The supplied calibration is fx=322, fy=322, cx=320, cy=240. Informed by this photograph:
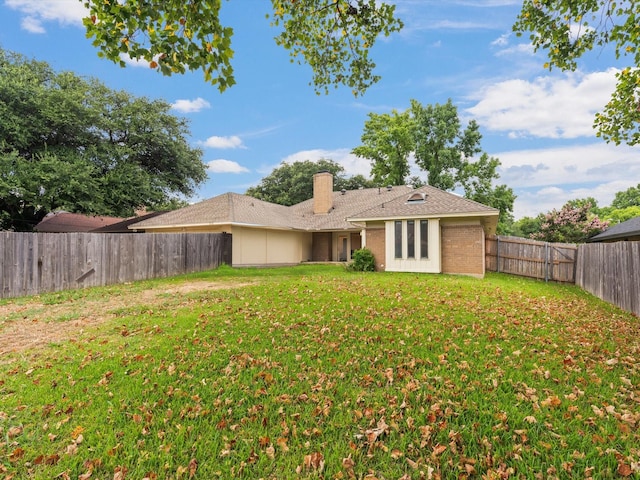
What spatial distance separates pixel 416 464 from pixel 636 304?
794cm

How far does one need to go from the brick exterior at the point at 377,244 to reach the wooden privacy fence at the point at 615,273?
772 cm

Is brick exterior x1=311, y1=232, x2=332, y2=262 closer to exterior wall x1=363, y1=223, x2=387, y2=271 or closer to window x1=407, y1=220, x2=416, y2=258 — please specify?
exterior wall x1=363, y1=223, x2=387, y2=271

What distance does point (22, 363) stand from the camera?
14.3 ft

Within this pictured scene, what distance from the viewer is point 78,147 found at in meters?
21.1

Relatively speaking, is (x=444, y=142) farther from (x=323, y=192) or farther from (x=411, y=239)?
(x=411, y=239)

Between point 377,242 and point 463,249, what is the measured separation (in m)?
3.91

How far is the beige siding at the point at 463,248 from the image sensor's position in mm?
13953

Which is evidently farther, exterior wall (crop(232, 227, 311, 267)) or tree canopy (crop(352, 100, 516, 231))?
tree canopy (crop(352, 100, 516, 231))

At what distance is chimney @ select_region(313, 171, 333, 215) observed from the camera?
23.7 m

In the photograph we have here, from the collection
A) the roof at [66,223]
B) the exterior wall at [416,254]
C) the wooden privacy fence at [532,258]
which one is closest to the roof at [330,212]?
the exterior wall at [416,254]

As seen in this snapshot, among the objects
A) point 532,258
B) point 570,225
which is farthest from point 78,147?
point 570,225

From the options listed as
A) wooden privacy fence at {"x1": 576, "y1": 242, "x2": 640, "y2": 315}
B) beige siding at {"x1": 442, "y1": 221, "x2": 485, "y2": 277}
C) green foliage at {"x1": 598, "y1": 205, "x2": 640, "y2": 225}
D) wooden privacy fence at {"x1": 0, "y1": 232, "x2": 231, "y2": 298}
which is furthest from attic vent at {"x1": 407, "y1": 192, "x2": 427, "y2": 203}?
green foliage at {"x1": 598, "y1": 205, "x2": 640, "y2": 225}

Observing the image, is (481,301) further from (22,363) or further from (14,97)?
(14,97)

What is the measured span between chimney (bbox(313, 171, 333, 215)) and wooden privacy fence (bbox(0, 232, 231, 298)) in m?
9.50
